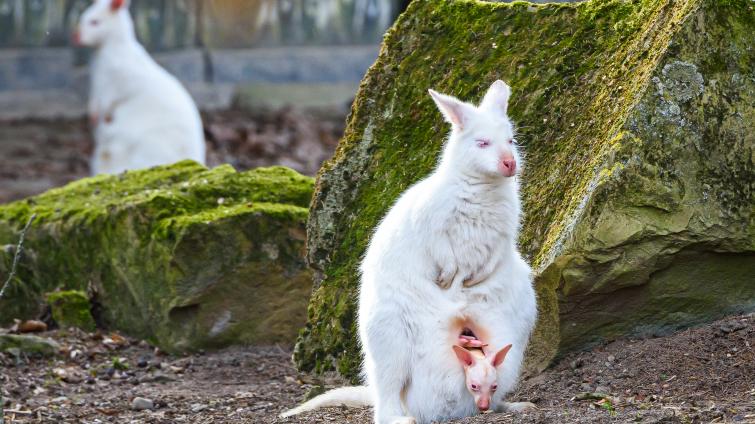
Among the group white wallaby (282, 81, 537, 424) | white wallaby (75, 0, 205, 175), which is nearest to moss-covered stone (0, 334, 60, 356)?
white wallaby (282, 81, 537, 424)

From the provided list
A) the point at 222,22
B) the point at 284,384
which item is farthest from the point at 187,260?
the point at 222,22

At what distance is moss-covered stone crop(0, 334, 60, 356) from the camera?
6.96 meters

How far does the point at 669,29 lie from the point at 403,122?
1.41 metres

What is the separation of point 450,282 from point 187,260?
2.52m

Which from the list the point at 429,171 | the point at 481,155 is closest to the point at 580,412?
the point at 481,155

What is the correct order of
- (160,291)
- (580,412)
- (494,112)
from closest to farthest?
(580,412) → (494,112) → (160,291)

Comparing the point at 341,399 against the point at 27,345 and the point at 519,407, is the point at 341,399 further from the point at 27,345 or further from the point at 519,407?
the point at 27,345

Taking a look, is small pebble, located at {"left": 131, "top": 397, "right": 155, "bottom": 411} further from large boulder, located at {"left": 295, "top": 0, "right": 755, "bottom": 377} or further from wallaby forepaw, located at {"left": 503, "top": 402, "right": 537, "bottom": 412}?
wallaby forepaw, located at {"left": 503, "top": 402, "right": 537, "bottom": 412}

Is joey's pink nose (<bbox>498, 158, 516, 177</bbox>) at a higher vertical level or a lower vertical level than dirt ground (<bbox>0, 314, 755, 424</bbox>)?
higher

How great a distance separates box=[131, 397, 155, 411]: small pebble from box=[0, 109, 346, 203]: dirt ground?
7.40 metres

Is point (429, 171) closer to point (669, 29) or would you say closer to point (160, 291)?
point (669, 29)

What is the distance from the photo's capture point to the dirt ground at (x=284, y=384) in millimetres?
4715

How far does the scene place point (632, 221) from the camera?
510cm

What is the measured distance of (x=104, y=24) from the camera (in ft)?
43.0
